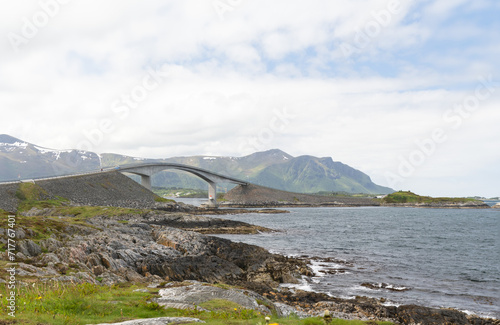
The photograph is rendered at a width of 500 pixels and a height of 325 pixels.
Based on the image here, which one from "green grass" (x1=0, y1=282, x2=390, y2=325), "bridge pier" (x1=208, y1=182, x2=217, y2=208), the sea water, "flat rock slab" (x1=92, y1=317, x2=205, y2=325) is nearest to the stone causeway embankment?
the sea water

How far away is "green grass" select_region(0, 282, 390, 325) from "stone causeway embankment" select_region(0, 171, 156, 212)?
66.3 m

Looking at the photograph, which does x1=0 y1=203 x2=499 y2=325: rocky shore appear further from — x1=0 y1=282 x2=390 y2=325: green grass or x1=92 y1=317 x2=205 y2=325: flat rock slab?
x1=92 y1=317 x2=205 y2=325: flat rock slab

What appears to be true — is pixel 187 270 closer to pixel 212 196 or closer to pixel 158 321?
pixel 158 321

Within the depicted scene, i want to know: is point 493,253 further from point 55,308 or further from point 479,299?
point 55,308

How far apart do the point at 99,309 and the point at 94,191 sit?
91.1 m

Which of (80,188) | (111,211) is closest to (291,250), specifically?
(111,211)

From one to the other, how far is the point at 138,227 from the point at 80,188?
53.4 meters

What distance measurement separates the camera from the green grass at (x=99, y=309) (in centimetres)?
1084

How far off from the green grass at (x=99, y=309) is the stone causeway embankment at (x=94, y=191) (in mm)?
66321

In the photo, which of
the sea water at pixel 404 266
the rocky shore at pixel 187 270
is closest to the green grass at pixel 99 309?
the rocky shore at pixel 187 270

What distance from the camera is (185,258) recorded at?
31.0 m

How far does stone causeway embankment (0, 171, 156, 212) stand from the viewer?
7388 centimetres

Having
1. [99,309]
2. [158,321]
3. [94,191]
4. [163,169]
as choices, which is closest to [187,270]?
[99,309]

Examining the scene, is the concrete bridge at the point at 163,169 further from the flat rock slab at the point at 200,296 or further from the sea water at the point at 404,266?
the flat rock slab at the point at 200,296
